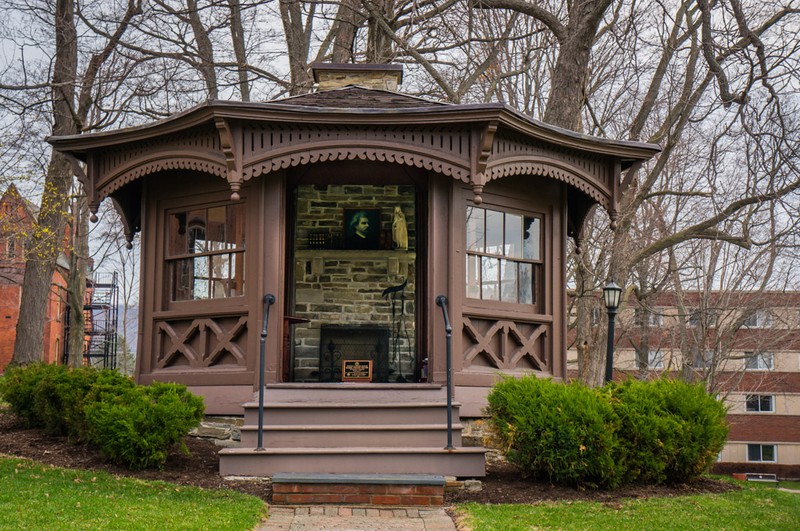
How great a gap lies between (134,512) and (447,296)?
3912 millimetres

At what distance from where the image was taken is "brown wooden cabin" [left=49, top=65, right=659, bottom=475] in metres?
8.35

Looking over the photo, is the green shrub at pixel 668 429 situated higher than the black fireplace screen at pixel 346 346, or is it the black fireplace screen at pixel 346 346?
the black fireplace screen at pixel 346 346

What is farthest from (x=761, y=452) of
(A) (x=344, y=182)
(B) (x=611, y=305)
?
(A) (x=344, y=182)

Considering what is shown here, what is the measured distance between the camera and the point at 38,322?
1596 centimetres

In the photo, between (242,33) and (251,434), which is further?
(242,33)

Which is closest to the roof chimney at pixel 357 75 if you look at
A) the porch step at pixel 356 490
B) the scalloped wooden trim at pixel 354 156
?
the scalloped wooden trim at pixel 354 156

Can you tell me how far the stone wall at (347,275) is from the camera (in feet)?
41.8

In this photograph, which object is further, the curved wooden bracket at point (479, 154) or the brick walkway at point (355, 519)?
the curved wooden bracket at point (479, 154)

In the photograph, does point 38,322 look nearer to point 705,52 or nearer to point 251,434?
point 251,434

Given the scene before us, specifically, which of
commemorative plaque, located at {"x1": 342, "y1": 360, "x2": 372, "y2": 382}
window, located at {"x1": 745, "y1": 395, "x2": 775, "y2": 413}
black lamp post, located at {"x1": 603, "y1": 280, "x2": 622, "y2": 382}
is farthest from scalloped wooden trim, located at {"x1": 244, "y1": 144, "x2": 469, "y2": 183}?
window, located at {"x1": 745, "y1": 395, "x2": 775, "y2": 413}

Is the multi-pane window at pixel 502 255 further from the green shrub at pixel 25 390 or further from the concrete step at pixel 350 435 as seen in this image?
the green shrub at pixel 25 390

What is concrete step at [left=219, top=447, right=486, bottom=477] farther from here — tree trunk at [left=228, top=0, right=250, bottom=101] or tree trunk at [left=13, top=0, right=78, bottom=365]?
tree trunk at [left=228, top=0, right=250, bottom=101]

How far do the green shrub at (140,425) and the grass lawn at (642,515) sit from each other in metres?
2.68

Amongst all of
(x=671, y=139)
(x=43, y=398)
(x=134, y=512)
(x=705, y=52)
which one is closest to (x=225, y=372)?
(x=43, y=398)
